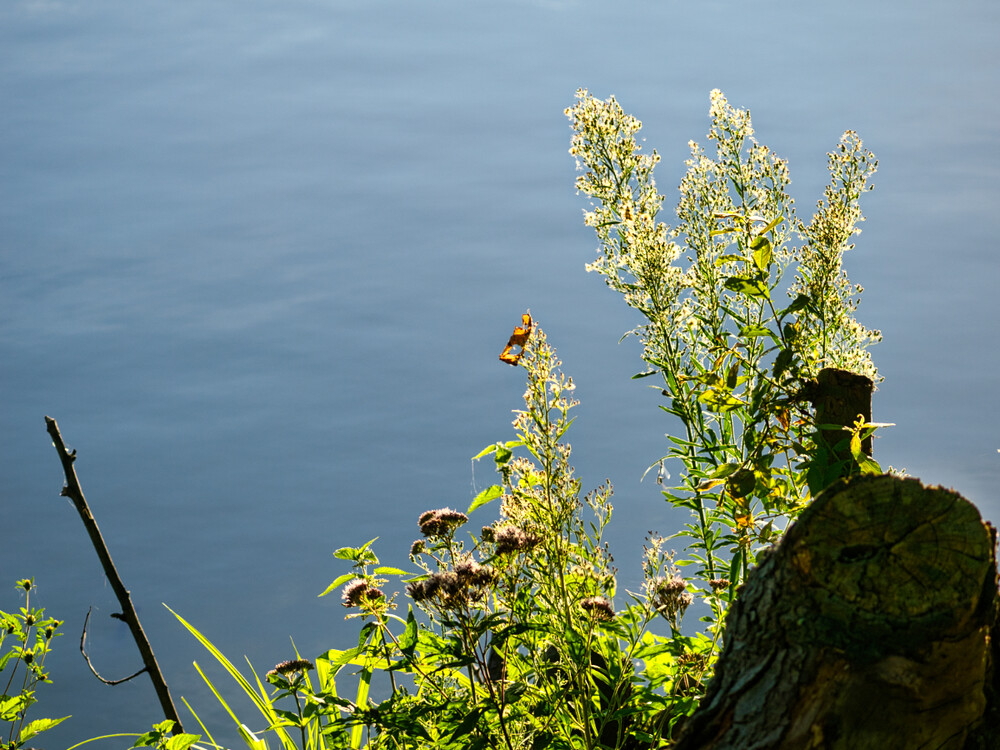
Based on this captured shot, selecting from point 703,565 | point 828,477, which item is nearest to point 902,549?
point 828,477

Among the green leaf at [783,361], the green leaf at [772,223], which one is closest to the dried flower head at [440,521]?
the green leaf at [783,361]

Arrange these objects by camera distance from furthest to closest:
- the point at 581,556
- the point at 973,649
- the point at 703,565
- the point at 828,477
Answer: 1. the point at 703,565
2. the point at 581,556
3. the point at 828,477
4. the point at 973,649

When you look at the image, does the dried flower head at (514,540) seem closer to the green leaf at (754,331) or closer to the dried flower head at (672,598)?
the dried flower head at (672,598)

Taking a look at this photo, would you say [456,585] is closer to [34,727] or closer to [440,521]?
[440,521]

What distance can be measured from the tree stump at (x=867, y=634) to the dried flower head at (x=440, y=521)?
60 cm

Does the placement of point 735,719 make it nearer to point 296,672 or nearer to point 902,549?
point 902,549

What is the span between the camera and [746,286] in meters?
1.31

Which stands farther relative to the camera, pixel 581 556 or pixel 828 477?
pixel 581 556

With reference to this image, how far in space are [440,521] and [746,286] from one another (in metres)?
0.57

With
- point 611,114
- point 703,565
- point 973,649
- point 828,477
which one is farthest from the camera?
point 703,565

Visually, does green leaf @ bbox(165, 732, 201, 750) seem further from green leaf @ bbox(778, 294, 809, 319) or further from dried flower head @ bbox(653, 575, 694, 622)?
green leaf @ bbox(778, 294, 809, 319)

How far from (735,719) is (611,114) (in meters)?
0.98

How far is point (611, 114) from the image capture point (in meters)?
1.52

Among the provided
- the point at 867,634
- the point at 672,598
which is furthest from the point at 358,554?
the point at 867,634
